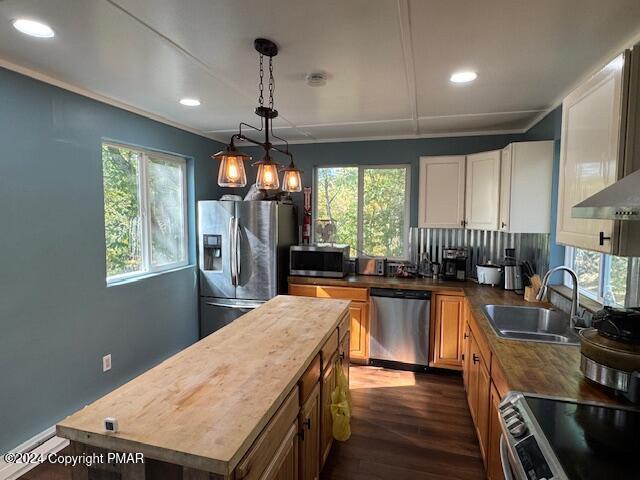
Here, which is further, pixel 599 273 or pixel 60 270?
pixel 60 270

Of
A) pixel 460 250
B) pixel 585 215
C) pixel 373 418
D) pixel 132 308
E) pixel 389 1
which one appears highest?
pixel 389 1

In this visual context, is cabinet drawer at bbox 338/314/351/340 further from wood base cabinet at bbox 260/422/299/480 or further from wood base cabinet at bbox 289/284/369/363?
wood base cabinet at bbox 289/284/369/363

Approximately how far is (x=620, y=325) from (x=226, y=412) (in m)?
1.45

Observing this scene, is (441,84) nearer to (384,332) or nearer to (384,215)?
(384,215)

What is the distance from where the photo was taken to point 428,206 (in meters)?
3.76

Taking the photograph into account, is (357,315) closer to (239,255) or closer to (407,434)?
(407,434)

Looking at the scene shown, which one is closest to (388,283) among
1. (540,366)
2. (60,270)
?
(540,366)

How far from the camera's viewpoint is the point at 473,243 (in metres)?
3.80

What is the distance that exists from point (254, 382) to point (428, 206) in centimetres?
298

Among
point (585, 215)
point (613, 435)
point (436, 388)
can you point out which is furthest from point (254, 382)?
point (436, 388)

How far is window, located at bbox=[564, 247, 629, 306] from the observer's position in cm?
201

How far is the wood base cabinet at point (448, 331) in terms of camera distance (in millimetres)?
3289

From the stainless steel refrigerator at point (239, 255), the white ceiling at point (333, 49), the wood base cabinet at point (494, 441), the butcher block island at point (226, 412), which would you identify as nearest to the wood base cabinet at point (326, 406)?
the butcher block island at point (226, 412)

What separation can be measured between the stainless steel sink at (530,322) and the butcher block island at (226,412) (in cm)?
134
